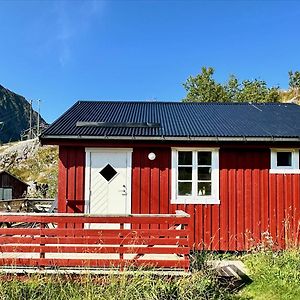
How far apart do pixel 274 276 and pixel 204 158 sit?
11.2 ft

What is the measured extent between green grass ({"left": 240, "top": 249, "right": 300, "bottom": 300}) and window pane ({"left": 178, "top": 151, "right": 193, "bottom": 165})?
2.74 meters

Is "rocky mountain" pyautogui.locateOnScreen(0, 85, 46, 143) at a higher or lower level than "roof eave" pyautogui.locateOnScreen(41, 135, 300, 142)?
higher

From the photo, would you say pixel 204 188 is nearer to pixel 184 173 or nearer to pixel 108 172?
pixel 184 173

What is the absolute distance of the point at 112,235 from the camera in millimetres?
6461

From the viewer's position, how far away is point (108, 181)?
892 centimetres

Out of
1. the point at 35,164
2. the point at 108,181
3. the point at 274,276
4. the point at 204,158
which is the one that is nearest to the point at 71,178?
the point at 108,181

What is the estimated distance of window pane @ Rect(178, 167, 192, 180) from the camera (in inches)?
354

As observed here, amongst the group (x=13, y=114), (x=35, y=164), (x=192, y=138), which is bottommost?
(x=192, y=138)

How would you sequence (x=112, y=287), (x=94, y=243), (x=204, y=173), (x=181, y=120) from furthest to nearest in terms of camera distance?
1. (x=181, y=120)
2. (x=204, y=173)
3. (x=94, y=243)
4. (x=112, y=287)

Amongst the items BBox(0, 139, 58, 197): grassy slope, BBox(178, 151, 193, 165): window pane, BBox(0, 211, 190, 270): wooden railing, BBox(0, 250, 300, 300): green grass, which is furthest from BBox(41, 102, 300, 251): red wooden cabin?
Answer: BBox(0, 139, 58, 197): grassy slope

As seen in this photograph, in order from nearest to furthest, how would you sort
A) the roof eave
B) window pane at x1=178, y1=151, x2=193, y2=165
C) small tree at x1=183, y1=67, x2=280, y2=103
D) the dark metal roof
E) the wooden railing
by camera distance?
the wooden railing < the roof eave < the dark metal roof < window pane at x1=178, y1=151, x2=193, y2=165 < small tree at x1=183, y1=67, x2=280, y2=103

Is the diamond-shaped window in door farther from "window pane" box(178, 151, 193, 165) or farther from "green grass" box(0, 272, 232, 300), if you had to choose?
"green grass" box(0, 272, 232, 300)

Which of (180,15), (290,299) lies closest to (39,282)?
(290,299)

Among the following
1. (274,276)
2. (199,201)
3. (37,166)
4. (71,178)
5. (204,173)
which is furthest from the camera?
(37,166)
